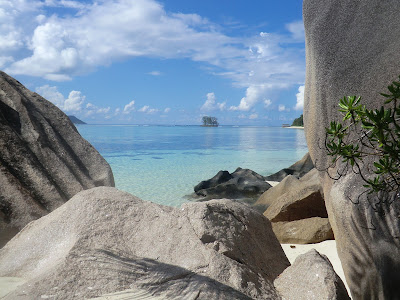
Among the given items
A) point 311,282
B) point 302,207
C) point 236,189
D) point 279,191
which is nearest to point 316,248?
point 302,207

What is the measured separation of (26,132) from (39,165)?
0.59 m

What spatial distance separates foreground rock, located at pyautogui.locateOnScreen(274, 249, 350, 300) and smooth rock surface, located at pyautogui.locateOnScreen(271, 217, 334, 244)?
8.83 ft

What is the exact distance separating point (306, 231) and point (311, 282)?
10.1 ft

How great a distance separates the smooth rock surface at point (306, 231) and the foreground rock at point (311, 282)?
2.69 meters

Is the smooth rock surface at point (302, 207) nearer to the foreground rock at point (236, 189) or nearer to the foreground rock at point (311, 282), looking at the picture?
the foreground rock at point (311, 282)

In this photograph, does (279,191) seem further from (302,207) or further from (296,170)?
(296,170)

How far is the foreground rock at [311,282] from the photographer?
282cm

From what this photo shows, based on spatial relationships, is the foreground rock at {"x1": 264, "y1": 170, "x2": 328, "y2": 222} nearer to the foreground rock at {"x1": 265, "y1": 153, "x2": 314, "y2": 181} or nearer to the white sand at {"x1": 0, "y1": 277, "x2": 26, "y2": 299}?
the white sand at {"x1": 0, "y1": 277, "x2": 26, "y2": 299}

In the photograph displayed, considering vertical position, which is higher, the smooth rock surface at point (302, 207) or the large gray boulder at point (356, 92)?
the large gray boulder at point (356, 92)

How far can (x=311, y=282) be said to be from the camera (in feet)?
9.56

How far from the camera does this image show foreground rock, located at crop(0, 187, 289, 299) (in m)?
2.71

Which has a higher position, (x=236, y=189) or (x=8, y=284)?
(x=8, y=284)

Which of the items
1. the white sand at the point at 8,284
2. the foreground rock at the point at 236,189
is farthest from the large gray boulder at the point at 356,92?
the foreground rock at the point at 236,189

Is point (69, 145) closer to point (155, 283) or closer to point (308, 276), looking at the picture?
point (155, 283)
